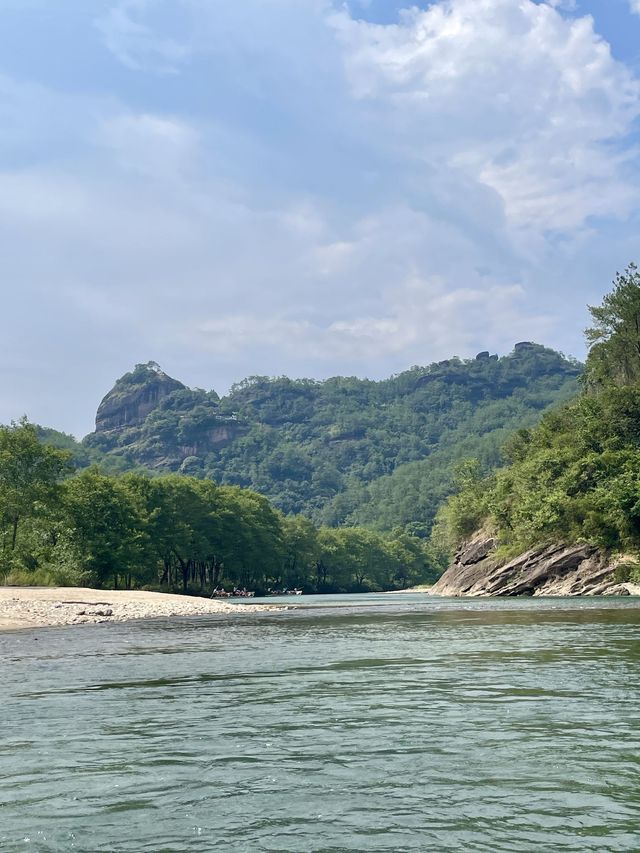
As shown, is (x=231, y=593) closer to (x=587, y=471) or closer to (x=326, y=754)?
(x=587, y=471)

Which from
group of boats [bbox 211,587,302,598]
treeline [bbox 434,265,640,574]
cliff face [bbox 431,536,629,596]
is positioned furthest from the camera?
group of boats [bbox 211,587,302,598]

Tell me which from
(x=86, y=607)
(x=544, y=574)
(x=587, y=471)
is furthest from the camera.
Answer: (x=587, y=471)

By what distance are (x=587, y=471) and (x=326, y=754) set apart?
84.9m

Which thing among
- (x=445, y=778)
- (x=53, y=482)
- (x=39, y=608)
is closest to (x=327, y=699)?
(x=445, y=778)

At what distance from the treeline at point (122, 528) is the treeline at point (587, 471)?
137 feet

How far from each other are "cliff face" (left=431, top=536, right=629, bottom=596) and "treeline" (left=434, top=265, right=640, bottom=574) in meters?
1.81

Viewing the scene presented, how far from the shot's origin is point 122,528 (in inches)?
3954

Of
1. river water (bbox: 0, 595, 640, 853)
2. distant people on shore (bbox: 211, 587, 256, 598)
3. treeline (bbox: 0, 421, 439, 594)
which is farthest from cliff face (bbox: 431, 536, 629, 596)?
river water (bbox: 0, 595, 640, 853)

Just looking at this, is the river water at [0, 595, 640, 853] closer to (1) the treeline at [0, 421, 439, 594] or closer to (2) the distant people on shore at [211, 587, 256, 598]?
(1) the treeline at [0, 421, 439, 594]

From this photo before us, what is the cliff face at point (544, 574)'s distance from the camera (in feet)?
258

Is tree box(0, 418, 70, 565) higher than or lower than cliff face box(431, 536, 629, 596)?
higher

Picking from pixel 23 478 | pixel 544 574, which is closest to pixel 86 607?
pixel 23 478

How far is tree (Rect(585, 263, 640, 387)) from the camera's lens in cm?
11000

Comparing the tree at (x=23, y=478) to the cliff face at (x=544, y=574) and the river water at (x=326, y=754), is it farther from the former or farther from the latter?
the river water at (x=326, y=754)
